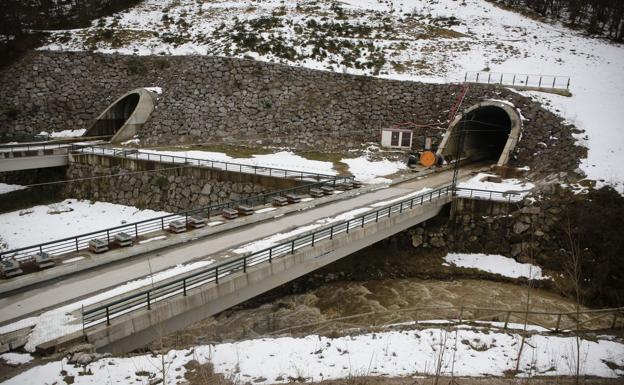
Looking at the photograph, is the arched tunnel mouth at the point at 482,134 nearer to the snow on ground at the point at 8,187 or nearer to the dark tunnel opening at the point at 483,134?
the dark tunnel opening at the point at 483,134

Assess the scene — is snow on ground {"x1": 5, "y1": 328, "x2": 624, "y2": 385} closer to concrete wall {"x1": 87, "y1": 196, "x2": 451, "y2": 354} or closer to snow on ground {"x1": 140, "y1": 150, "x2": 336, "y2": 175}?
concrete wall {"x1": 87, "y1": 196, "x2": 451, "y2": 354}

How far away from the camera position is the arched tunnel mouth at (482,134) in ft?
101

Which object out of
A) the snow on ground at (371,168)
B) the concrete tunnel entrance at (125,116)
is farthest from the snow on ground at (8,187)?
the snow on ground at (371,168)

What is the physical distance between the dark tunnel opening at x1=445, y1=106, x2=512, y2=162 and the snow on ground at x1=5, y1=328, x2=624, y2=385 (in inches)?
851

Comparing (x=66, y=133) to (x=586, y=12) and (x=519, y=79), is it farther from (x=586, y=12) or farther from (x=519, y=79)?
(x=586, y=12)

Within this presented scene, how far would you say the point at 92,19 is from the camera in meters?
51.2

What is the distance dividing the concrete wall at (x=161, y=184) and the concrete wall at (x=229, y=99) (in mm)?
6171

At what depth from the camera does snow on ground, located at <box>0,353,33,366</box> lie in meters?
8.72

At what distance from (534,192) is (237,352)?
777 inches

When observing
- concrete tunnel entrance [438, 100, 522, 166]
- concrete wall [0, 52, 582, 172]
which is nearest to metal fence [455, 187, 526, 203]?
concrete tunnel entrance [438, 100, 522, 166]

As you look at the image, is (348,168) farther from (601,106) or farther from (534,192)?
(601,106)

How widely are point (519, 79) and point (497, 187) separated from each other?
19.1 metres

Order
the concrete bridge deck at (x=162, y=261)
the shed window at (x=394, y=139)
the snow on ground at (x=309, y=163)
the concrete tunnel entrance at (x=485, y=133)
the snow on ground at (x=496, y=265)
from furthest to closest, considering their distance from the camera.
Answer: the shed window at (x=394, y=139) → the concrete tunnel entrance at (x=485, y=133) → the snow on ground at (x=309, y=163) → the snow on ground at (x=496, y=265) → the concrete bridge deck at (x=162, y=261)

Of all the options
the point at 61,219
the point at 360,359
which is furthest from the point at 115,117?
the point at 360,359
